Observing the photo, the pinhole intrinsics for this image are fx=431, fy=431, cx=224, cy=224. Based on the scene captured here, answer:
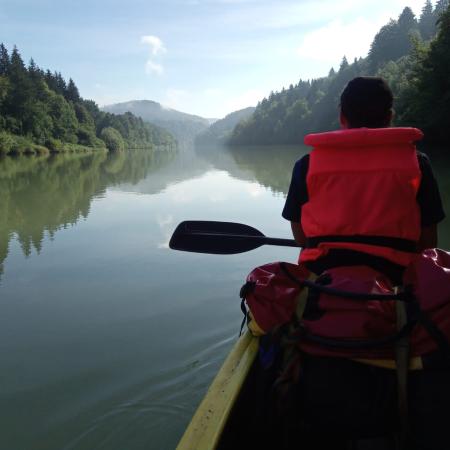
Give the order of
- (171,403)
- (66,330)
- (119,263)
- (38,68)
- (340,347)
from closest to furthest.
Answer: (340,347)
(171,403)
(66,330)
(119,263)
(38,68)

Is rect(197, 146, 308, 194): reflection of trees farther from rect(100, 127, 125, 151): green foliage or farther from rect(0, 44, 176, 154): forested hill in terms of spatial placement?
rect(100, 127, 125, 151): green foliage

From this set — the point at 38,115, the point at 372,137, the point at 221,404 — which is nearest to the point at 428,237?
the point at 372,137

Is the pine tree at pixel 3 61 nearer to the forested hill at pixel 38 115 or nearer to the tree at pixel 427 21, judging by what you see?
the forested hill at pixel 38 115

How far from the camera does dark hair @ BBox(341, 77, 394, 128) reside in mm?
1897

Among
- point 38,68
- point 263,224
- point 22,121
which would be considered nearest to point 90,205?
point 263,224

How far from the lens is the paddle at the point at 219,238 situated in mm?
3084

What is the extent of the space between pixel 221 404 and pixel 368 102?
144cm

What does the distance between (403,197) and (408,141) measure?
23 cm

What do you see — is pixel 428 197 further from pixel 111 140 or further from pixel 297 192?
pixel 111 140

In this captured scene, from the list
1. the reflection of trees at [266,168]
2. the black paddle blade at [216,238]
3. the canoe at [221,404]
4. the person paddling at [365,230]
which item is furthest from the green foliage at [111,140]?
the person paddling at [365,230]

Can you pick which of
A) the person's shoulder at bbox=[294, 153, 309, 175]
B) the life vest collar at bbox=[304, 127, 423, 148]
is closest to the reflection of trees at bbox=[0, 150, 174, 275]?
the person's shoulder at bbox=[294, 153, 309, 175]

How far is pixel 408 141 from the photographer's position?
1.75m

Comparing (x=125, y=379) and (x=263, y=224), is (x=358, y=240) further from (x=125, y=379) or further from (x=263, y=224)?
(x=263, y=224)

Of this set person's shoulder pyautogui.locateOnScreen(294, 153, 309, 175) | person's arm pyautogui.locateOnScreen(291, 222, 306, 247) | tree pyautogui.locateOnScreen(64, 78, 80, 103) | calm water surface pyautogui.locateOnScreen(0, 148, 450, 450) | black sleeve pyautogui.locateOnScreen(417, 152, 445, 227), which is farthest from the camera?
tree pyautogui.locateOnScreen(64, 78, 80, 103)
